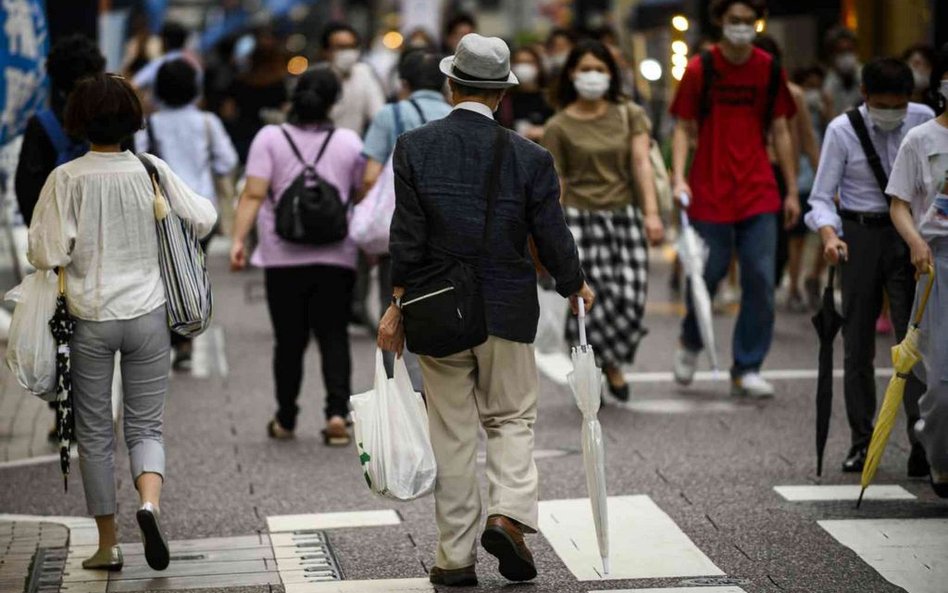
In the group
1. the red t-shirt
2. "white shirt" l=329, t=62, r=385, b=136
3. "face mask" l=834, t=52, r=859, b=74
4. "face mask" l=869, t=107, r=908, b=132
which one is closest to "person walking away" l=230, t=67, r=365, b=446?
the red t-shirt

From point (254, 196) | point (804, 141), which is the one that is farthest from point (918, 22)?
point (254, 196)

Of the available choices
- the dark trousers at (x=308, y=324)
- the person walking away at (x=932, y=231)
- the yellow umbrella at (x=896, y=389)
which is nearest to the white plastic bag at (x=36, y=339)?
the dark trousers at (x=308, y=324)

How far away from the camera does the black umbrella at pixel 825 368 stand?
8.07 m

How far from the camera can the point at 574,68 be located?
33.9ft

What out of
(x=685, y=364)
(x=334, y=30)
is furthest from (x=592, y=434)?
(x=334, y=30)

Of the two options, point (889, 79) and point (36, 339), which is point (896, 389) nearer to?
point (889, 79)

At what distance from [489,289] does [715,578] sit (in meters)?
1.31

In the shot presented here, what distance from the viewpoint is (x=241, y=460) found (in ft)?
30.2

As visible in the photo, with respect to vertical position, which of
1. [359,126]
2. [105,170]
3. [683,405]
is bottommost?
[683,405]

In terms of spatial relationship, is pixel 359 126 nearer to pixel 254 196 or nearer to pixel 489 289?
pixel 254 196

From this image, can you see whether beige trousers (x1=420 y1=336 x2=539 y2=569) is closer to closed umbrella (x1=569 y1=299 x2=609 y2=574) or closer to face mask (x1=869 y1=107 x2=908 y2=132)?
closed umbrella (x1=569 y1=299 x2=609 y2=574)

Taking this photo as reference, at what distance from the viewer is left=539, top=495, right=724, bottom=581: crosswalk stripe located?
671 cm

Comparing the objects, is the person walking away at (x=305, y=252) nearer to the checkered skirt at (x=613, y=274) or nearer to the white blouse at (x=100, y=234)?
the checkered skirt at (x=613, y=274)

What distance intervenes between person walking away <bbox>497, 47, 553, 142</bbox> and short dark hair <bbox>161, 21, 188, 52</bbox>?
248cm
